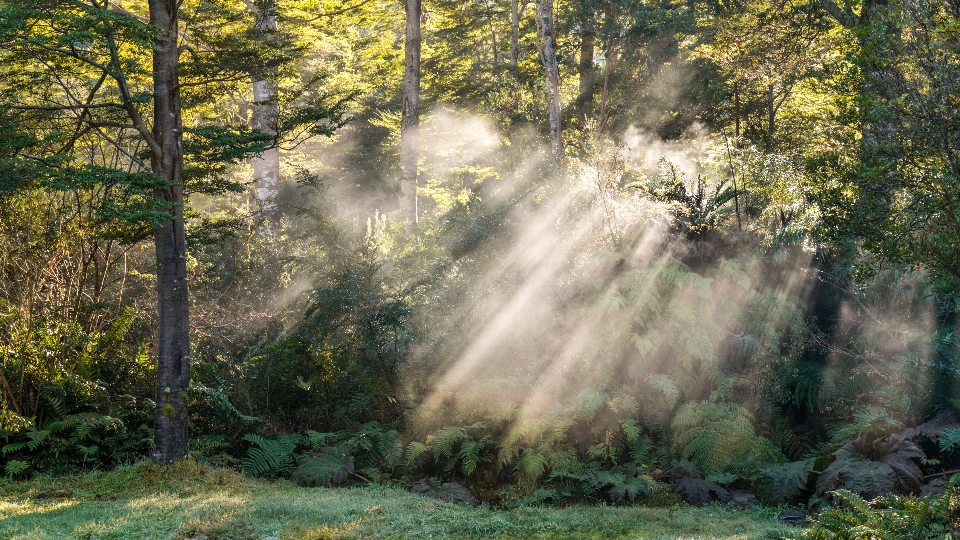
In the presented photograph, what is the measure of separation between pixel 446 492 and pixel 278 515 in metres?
2.14

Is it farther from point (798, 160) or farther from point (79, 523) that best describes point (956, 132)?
point (79, 523)

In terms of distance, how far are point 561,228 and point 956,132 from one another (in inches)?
242

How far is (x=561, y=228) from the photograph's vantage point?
11211 mm

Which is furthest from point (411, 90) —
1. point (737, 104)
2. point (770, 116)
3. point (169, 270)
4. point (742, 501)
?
point (742, 501)

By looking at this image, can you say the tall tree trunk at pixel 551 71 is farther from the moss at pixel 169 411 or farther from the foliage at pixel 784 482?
the moss at pixel 169 411

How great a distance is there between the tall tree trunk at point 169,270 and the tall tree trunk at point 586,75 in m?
11.1

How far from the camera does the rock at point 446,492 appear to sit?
296 inches

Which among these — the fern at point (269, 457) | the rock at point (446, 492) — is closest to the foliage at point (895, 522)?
A: the rock at point (446, 492)

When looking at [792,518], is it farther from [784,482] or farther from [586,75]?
[586,75]

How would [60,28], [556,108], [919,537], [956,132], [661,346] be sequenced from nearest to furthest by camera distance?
[919,537], [956,132], [60,28], [661,346], [556,108]

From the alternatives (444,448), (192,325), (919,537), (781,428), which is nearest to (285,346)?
(192,325)

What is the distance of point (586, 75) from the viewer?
1897 cm

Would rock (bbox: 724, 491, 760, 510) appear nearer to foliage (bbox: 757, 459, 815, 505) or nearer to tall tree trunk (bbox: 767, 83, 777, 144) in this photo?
foliage (bbox: 757, 459, 815, 505)

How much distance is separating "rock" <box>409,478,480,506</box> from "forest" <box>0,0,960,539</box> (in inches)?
1.3
